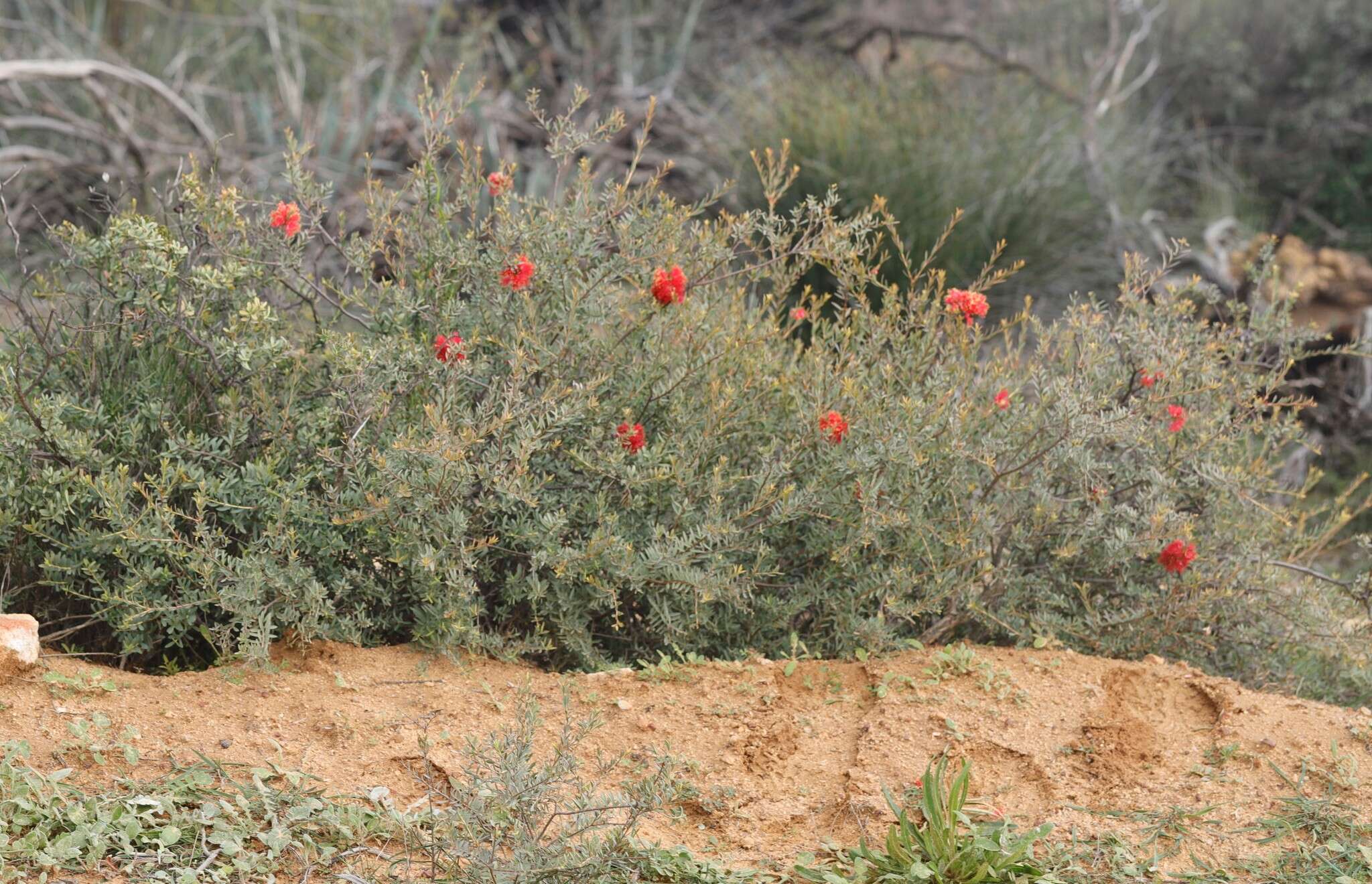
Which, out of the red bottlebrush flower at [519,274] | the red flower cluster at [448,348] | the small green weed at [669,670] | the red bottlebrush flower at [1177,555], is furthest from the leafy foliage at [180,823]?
the red bottlebrush flower at [1177,555]

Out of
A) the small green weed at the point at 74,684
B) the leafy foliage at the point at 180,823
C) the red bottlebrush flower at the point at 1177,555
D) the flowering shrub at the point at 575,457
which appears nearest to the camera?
the leafy foliage at the point at 180,823

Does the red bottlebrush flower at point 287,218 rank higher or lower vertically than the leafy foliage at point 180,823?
higher

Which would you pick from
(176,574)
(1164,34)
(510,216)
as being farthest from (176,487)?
(1164,34)

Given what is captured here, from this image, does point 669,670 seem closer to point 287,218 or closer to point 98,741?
point 98,741

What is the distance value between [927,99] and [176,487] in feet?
21.2

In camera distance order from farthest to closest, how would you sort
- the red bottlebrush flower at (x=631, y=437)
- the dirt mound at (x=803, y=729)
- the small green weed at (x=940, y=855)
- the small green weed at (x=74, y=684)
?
the red bottlebrush flower at (x=631, y=437)
the small green weed at (x=74, y=684)
the dirt mound at (x=803, y=729)
the small green weed at (x=940, y=855)

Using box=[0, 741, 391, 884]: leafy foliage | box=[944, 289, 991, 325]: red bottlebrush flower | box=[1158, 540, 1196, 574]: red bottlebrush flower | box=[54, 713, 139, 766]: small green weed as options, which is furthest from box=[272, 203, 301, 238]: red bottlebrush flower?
box=[1158, 540, 1196, 574]: red bottlebrush flower

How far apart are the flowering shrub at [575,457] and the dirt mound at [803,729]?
15cm

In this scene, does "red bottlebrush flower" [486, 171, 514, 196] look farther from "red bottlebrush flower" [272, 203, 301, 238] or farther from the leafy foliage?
the leafy foliage

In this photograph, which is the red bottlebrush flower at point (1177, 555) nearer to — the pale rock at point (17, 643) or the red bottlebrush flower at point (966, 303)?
the red bottlebrush flower at point (966, 303)

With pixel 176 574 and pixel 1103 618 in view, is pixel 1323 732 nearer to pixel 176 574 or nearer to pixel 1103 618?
pixel 1103 618

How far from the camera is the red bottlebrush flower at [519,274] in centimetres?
339

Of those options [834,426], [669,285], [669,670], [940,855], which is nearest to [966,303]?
[834,426]

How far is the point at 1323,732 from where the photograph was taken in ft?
10.4
